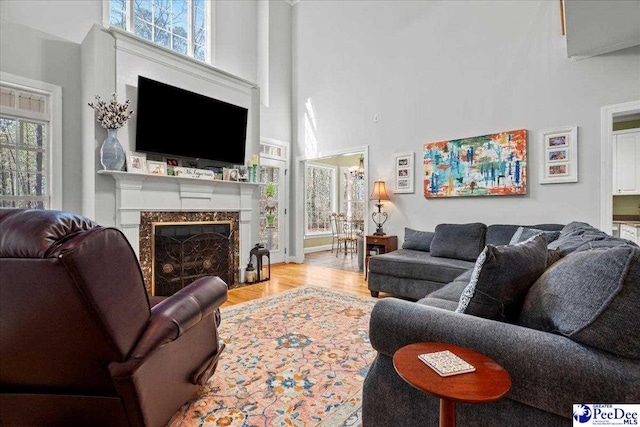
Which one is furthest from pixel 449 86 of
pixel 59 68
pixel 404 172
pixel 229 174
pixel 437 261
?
pixel 59 68

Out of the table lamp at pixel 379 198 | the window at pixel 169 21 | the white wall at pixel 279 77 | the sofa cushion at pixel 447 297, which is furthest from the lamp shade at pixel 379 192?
the window at pixel 169 21

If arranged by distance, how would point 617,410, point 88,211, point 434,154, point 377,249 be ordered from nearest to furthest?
point 617,410, point 88,211, point 434,154, point 377,249

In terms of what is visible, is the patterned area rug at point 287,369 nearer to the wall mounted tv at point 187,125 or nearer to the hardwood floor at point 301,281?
the hardwood floor at point 301,281

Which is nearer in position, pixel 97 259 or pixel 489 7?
pixel 97 259

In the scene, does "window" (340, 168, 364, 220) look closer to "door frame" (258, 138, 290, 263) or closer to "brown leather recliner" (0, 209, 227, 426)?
"door frame" (258, 138, 290, 263)

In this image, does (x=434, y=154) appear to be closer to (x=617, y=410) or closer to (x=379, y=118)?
(x=379, y=118)

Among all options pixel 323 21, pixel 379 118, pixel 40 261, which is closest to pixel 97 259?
pixel 40 261

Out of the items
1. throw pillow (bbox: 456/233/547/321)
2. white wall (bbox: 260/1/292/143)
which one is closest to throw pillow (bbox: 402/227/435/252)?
throw pillow (bbox: 456/233/547/321)

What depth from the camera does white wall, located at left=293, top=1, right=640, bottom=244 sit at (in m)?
3.54

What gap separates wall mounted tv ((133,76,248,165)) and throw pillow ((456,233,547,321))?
3679 mm

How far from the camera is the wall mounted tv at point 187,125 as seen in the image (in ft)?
11.9

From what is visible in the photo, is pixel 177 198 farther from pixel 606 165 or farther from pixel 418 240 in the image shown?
pixel 606 165

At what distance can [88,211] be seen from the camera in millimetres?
3432

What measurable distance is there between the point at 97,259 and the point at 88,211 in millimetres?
3031
